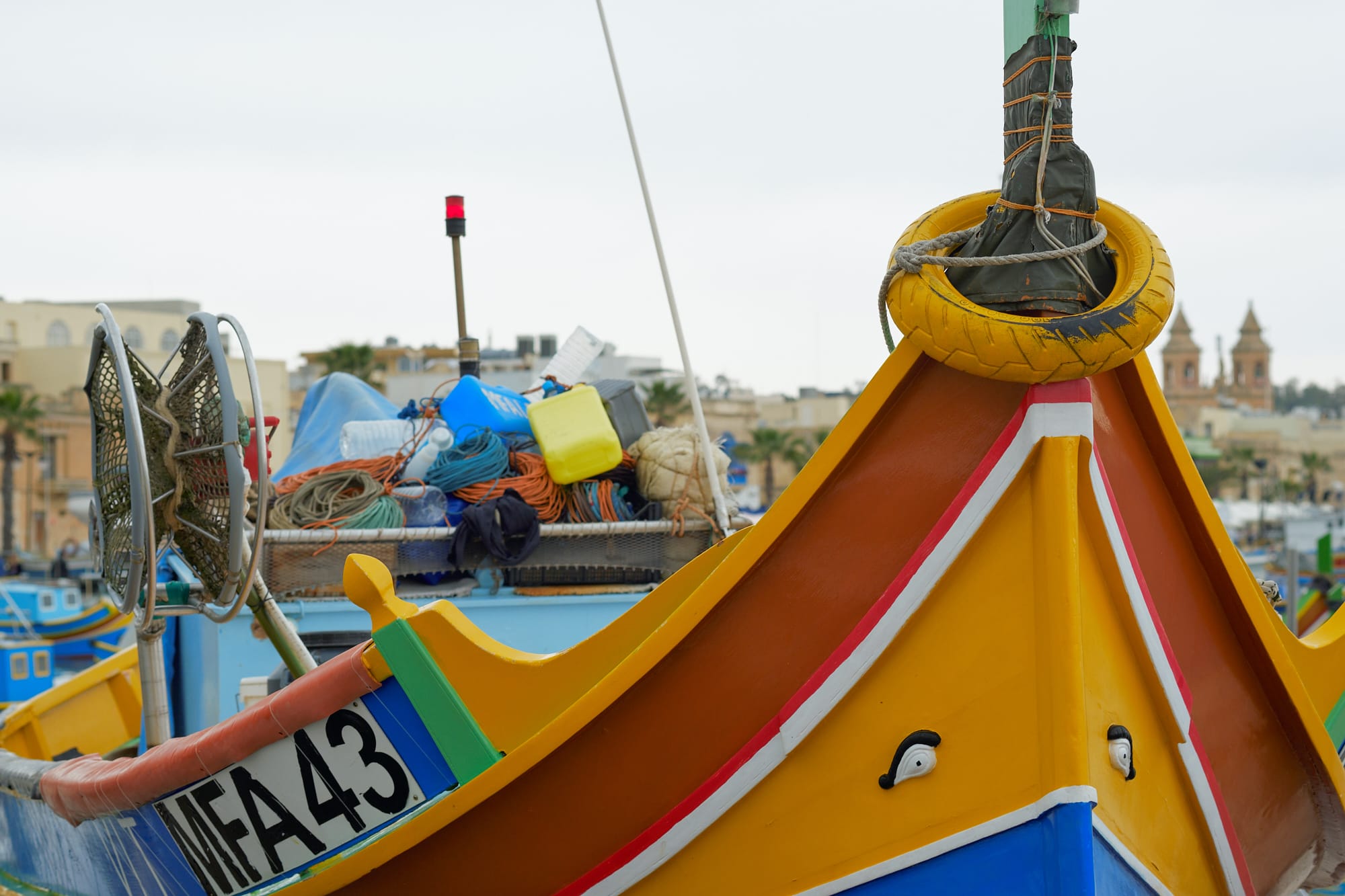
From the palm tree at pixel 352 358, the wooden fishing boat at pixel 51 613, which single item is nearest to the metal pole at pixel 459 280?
the wooden fishing boat at pixel 51 613

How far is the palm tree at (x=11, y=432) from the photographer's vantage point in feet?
139

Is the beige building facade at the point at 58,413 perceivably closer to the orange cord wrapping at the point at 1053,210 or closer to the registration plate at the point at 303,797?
the registration plate at the point at 303,797

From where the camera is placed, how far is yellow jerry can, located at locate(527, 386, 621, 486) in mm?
5945

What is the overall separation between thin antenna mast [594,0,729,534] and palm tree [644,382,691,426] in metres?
35.1

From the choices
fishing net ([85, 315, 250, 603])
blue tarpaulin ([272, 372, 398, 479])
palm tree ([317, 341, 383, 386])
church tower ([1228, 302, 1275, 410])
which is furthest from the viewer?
church tower ([1228, 302, 1275, 410])

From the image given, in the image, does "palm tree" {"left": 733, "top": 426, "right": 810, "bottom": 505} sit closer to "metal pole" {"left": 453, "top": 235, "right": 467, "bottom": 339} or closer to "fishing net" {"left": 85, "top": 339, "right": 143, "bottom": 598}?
"metal pole" {"left": 453, "top": 235, "right": 467, "bottom": 339}

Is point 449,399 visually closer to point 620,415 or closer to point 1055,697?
point 620,415

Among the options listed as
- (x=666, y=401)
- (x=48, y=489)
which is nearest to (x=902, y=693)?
(x=666, y=401)

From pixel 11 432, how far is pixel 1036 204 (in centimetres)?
4538

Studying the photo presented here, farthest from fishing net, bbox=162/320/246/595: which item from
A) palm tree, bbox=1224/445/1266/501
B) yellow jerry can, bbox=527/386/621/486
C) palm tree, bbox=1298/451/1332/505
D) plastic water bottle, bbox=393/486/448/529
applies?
palm tree, bbox=1298/451/1332/505

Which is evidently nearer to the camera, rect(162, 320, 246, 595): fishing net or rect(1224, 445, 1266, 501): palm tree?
rect(162, 320, 246, 595): fishing net

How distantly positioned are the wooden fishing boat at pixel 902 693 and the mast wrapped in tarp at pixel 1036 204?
0.02 meters

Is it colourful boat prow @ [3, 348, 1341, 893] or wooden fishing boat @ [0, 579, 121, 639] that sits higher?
colourful boat prow @ [3, 348, 1341, 893]

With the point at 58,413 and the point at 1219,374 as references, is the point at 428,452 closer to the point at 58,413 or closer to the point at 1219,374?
the point at 58,413
